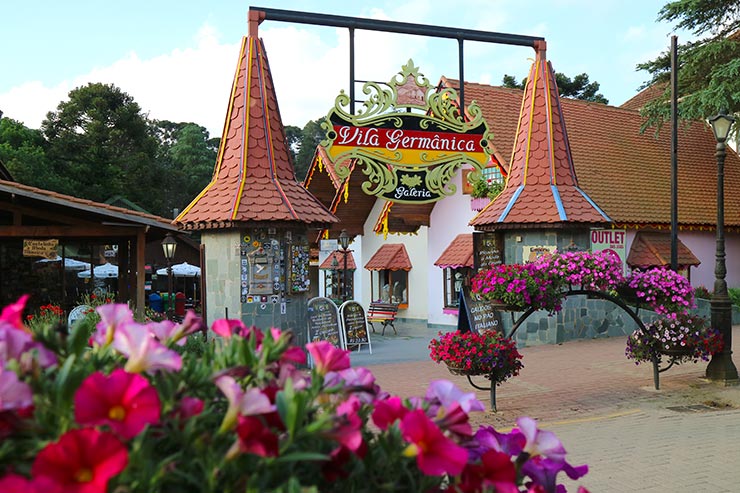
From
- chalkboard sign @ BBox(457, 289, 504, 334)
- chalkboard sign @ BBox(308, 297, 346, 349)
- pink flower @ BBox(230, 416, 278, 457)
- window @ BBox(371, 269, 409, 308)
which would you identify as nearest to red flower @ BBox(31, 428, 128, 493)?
pink flower @ BBox(230, 416, 278, 457)

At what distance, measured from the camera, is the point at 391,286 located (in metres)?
27.8

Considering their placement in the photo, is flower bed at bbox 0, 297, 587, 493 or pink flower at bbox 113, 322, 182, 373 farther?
pink flower at bbox 113, 322, 182, 373

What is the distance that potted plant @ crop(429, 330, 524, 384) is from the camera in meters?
9.22

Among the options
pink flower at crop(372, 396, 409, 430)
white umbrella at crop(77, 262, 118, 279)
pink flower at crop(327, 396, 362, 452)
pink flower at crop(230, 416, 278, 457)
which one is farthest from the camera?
white umbrella at crop(77, 262, 118, 279)

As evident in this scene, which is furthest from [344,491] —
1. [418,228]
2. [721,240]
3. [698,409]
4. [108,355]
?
[418,228]

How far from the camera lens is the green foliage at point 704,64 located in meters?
21.4

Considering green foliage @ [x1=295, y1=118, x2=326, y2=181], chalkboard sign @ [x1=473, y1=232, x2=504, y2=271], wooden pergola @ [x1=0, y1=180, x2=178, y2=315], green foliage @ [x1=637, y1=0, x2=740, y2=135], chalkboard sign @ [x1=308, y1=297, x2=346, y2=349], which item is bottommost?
chalkboard sign @ [x1=308, y1=297, x2=346, y2=349]

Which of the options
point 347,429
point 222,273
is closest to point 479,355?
point 222,273

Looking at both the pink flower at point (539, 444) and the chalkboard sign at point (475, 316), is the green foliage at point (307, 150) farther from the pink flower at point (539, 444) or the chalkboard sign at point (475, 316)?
the pink flower at point (539, 444)

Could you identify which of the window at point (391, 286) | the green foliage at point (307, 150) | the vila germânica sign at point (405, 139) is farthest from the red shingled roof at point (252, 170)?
the green foliage at point (307, 150)

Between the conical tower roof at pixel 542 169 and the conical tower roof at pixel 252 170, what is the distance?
4.97 metres

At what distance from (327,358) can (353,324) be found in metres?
14.5

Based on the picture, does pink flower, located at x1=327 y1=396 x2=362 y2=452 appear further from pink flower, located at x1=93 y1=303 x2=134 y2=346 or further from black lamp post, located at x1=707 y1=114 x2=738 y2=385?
black lamp post, located at x1=707 y1=114 x2=738 y2=385

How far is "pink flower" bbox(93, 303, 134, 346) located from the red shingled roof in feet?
35.3
